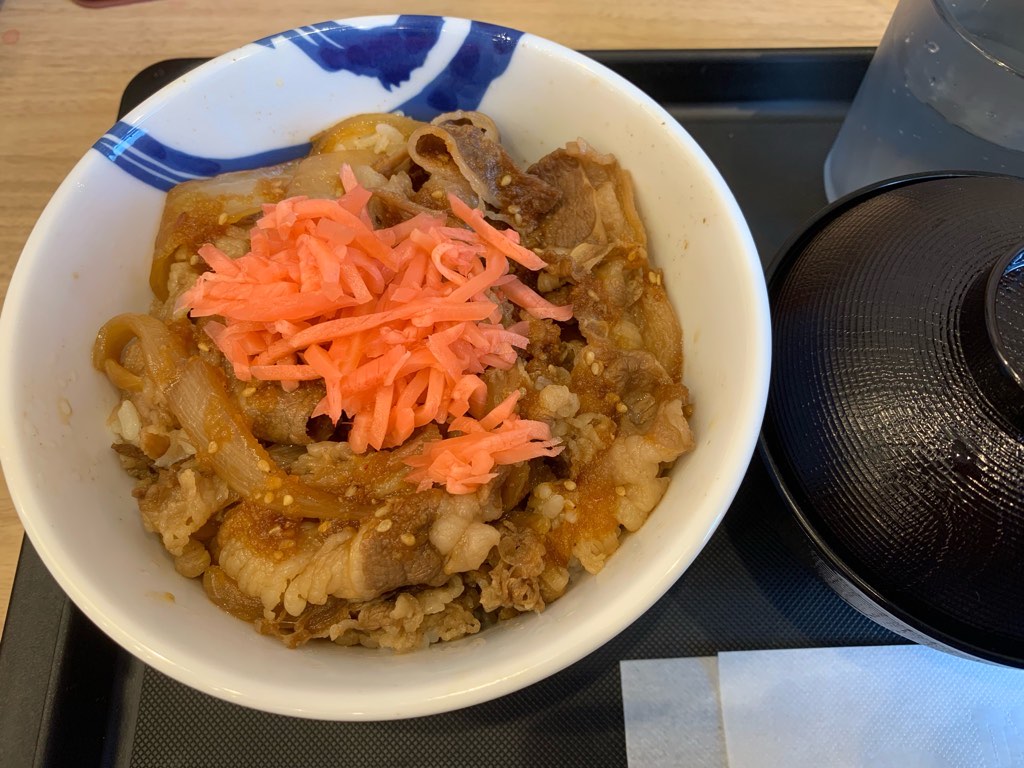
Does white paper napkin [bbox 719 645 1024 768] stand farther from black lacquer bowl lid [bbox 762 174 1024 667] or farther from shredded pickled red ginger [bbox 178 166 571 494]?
shredded pickled red ginger [bbox 178 166 571 494]

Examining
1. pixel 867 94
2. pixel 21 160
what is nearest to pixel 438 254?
pixel 867 94

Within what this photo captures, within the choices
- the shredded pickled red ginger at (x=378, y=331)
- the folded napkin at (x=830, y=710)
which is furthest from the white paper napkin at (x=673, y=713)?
the shredded pickled red ginger at (x=378, y=331)

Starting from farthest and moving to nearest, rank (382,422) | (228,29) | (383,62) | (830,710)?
1. (228,29)
2. (383,62)
3. (830,710)
4. (382,422)

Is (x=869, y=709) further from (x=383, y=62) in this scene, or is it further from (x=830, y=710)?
(x=383, y=62)

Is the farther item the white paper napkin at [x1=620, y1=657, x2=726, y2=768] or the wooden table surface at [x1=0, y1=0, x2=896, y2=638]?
the wooden table surface at [x1=0, y1=0, x2=896, y2=638]

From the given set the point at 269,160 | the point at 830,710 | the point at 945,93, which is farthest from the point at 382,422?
the point at 945,93

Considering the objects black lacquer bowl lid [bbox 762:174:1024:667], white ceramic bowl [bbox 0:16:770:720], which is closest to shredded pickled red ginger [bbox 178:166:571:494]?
white ceramic bowl [bbox 0:16:770:720]

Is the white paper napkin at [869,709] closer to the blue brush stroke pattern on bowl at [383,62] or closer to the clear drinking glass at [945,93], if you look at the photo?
the clear drinking glass at [945,93]
